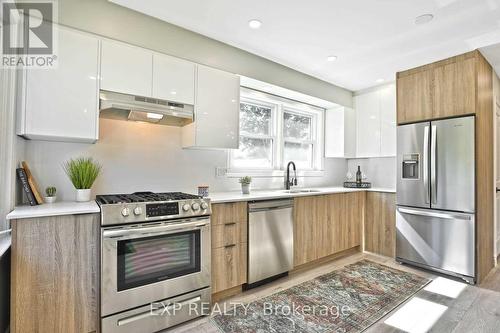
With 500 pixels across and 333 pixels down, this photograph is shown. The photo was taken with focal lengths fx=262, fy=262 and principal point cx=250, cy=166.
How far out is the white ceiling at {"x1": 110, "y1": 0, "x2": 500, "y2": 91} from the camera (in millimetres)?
2221

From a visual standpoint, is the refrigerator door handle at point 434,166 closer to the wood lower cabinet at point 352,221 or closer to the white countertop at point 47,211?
the wood lower cabinet at point 352,221

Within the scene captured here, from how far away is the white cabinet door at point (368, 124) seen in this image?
13.9 feet

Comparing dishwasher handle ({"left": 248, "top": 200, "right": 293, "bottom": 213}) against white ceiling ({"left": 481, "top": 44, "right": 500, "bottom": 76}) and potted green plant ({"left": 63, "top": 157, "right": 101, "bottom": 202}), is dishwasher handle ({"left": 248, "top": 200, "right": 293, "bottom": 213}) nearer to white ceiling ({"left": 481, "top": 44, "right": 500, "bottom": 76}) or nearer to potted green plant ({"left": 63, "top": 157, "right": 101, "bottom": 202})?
potted green plant ({"left": 63, "top": 157, "right": 101, "bottom": 202})

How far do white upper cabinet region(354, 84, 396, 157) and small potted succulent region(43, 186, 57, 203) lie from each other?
4.19 metres

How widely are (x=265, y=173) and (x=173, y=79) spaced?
184 cm

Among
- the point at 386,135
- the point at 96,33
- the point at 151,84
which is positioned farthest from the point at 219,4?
the point at 386,135

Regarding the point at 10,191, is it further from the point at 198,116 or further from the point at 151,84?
the point at 198,116

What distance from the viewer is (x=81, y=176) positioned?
2.14 m

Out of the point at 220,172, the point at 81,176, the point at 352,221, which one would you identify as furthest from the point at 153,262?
the point at 352,221

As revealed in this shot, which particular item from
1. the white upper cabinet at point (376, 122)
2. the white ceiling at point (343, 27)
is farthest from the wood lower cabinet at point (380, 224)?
the white ceiling at point (343, 27)

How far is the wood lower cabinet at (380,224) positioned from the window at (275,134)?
41.8 inches

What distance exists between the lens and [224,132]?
278 cm

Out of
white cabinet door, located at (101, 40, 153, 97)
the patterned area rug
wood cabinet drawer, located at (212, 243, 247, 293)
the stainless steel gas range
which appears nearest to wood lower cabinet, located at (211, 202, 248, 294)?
wood cabinet drawer, located at (212, 243, 247, 293)

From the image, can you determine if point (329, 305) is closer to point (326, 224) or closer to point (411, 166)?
point (326, 224)
